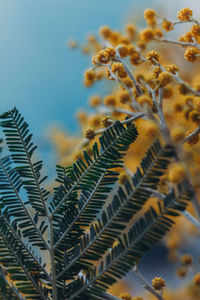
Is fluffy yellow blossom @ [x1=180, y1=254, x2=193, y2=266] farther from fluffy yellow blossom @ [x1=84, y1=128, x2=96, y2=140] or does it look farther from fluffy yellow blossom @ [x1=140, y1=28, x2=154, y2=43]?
fluffy yellow blossom @ [x1=140, y1=28, x2=154, y2=43]

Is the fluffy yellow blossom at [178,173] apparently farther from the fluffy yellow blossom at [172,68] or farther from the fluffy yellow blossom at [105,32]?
the fluffy yellow blossom at [105,32]

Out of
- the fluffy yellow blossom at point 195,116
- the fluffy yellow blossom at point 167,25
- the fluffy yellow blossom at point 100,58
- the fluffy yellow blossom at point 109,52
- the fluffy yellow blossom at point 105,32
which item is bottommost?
the fluffy yellow blossom at point 195,116

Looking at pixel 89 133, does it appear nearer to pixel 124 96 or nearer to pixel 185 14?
pixel 124 96

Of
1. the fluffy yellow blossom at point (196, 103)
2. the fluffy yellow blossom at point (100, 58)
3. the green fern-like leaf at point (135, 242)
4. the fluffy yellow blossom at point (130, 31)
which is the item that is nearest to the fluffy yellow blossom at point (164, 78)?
the fluffy yellow blossom at point (196, 103)

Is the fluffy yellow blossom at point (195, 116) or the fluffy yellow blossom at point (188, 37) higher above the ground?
the fluffy yellow blossom at point (188, 37)

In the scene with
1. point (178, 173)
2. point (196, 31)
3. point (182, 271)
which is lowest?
point (182, 271)

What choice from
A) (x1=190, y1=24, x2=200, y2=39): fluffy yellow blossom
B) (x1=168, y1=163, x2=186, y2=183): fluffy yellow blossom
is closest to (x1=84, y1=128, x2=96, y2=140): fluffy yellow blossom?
(x1=168, y1=163, x2=186, y2=183): fluffy yellow blossom

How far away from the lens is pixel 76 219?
573 millimetres

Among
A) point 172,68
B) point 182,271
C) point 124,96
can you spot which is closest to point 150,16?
point 172,68

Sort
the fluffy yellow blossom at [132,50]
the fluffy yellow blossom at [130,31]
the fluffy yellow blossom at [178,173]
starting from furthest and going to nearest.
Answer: the fluffy yellow blossom at [130,31]
the fluffy yellow blossom at [132,50]
the fluffy yellow blossom at [178,173]

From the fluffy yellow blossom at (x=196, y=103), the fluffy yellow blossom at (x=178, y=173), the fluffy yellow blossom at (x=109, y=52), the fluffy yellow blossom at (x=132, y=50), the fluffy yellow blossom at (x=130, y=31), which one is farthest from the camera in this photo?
the fluffy yellow blossom at (x=130, y=31)

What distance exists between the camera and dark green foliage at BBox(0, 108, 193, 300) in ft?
1.53

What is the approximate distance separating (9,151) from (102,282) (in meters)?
0.33

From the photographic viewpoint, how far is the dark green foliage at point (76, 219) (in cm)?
46
